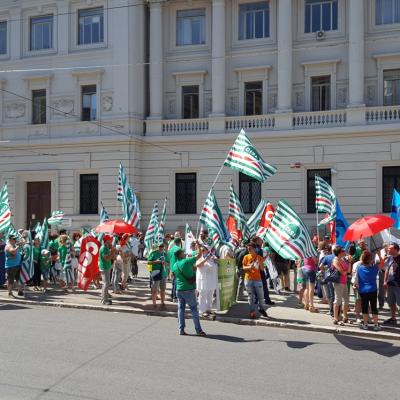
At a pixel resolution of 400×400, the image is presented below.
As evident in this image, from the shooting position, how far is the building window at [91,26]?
99.5 feet

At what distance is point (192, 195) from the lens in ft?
97.5

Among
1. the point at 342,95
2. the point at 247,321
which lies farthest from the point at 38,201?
the point at 247,321

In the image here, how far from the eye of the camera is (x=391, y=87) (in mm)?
27094

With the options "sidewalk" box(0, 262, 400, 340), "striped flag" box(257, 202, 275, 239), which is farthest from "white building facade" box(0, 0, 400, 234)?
"sidewalk" box(0, 262, 400, 340)

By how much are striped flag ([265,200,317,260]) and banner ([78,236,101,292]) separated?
204 inches

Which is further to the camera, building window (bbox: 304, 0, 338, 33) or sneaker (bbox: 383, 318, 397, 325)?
building window (bbox: 304, 0, 338, 33)

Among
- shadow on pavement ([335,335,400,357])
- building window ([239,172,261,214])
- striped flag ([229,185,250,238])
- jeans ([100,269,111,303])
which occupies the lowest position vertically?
shadow on pavement ([335,335,400,357])

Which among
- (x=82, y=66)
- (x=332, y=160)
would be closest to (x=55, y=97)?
(x=82, y=66)

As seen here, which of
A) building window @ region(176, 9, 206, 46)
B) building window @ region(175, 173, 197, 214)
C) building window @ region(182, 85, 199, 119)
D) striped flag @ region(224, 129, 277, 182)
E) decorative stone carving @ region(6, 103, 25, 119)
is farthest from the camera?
decorative stone carving @ region(6, 103, 25, 119)

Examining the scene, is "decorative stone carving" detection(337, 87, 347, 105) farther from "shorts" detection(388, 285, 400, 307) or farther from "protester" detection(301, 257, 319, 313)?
"shorts" detection(388, 285, 400, 307)

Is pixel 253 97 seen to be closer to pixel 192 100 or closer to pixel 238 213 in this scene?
pixel 192 100

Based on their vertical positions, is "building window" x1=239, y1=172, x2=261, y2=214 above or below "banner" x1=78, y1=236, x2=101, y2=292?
above

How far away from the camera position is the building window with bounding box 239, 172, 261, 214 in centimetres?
2877

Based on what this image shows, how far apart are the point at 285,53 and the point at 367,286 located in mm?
18437
